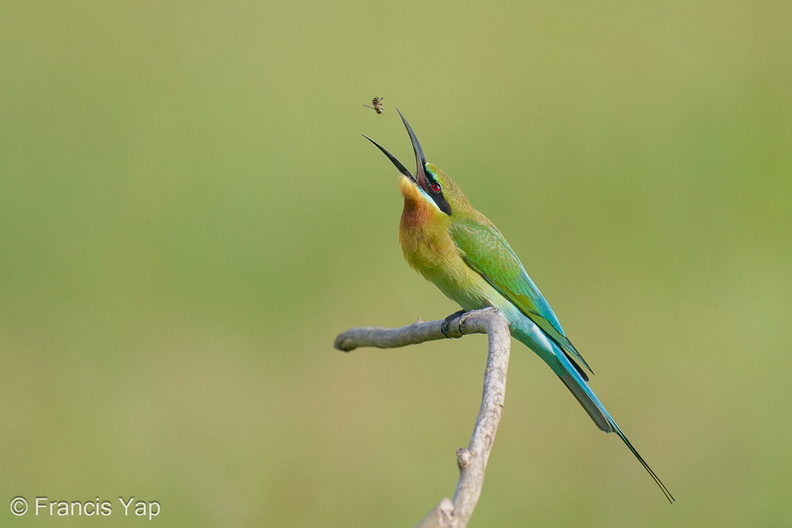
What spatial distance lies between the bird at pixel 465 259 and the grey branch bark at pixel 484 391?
14 centimetres

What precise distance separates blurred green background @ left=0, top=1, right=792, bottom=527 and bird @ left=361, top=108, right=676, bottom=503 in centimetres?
82

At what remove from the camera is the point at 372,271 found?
183 inches

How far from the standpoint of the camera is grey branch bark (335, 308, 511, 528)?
1.35 metres

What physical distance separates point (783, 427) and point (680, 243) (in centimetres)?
134

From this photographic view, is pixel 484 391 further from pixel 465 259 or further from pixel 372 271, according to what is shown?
pixel 372 271

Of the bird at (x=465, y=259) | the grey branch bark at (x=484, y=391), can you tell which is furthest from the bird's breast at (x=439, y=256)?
the grey branch bark at (x=484, y=391)

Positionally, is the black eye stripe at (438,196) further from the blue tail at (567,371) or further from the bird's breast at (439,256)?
the blue tail at (567,371)

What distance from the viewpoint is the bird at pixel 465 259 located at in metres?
2.89

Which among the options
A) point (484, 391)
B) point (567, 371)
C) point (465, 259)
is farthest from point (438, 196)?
point (484, 391)

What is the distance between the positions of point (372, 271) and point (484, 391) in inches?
115

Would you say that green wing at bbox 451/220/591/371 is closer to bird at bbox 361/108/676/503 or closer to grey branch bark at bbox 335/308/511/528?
bird at bbox 361/108/676/503

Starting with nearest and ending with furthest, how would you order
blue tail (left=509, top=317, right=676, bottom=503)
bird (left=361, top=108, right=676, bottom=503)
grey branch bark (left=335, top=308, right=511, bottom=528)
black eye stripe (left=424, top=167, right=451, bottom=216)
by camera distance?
grey branch bark (left=335, top=308, right=511, bottom=528) → blue tail (left=509, top=317, right=676, bottom=503) → bird (left=361, top=108, right=676, bottom=503) → black eye stripe (left=424, top=167, right=451, bottom=216)

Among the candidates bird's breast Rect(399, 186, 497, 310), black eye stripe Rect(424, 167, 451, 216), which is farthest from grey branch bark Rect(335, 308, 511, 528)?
black eye stripe Rect(424, 167, 451, 216)

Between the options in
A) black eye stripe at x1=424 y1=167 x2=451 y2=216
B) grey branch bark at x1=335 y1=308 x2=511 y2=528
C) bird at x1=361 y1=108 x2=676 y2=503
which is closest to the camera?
grey branch bark at x1=335 y1=308 x2=511 y2=528
